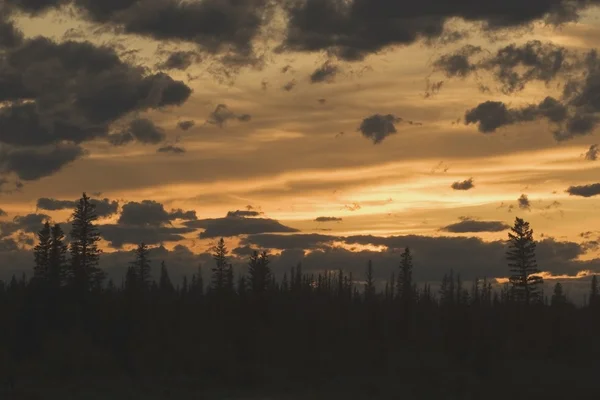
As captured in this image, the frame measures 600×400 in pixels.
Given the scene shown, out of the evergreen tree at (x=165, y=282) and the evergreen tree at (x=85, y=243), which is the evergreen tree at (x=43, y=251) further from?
the evergreen tree at (x=165, y=282)

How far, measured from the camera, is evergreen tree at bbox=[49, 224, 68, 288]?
8712 cm

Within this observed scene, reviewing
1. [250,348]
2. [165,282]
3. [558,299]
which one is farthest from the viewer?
[165,282]

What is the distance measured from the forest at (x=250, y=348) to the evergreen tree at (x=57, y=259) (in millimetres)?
149

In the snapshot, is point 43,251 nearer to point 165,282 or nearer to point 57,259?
Result: point 57,259

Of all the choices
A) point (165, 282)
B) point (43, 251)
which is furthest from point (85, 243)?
point (165, 282)

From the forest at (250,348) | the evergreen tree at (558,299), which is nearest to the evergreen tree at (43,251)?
the forest at (250,348)

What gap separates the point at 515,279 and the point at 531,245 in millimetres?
4166

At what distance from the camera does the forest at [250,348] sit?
6675cm

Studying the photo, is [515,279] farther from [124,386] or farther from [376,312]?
[124,386]

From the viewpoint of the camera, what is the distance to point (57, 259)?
88.9 m

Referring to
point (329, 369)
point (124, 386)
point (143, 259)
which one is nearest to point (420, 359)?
point (329, 369)

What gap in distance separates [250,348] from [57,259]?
23.4 metres

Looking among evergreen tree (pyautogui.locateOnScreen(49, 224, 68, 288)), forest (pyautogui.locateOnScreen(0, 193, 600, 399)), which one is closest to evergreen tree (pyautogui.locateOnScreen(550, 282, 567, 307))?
forest (pyautogui.locateOnScreen(0, 193, 600, 399))

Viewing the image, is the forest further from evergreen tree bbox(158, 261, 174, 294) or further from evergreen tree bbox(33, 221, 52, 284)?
Answer: evergreen tree bbox(158, 261, 174, 294)
